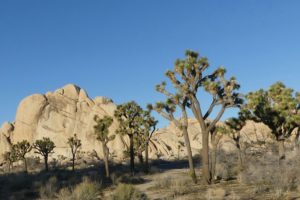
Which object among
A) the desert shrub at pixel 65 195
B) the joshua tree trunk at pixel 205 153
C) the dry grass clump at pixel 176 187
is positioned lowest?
the dry grass clump at pixel 176 187

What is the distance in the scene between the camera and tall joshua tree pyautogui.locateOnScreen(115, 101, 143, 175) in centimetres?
3225

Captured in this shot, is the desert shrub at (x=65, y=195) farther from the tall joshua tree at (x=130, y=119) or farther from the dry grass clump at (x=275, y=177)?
the tall joshua tree at (x=130, y=119)

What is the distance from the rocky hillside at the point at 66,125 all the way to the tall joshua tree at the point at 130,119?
41113 millimetres

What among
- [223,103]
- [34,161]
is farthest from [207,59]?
[34,161]

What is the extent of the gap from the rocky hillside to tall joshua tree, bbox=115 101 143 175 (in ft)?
135

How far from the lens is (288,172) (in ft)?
53.6

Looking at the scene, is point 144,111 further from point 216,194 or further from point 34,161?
point 34,161

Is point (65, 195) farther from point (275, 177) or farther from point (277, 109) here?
point (277, 109)

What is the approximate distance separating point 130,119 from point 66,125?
160ft

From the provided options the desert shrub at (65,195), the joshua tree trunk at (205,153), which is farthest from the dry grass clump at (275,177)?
the desert shrub at (65,195)

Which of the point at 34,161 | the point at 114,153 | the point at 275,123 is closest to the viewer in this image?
the point at 275,123

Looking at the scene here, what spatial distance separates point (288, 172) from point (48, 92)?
7285cm

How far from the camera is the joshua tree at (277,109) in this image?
23.3 metres

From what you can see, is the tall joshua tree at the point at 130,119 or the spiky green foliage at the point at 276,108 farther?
the tall joshua tree at the point at 130,119
